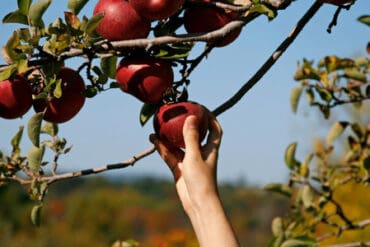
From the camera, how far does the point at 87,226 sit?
2303 cm

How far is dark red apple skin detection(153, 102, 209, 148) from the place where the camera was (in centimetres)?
107

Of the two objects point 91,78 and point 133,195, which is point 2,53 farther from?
point 133,195

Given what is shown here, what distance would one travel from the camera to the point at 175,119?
1.06m

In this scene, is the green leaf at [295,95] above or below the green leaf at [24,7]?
below

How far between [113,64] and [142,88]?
0.22ft

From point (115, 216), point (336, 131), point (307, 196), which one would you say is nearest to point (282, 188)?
point (307, 196)

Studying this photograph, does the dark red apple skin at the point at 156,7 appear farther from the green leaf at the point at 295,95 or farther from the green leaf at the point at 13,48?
the green leaf at the point at 295,95

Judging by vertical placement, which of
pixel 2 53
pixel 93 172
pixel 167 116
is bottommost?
pixel 93 172

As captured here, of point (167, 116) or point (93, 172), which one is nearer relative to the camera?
point (167, 116)

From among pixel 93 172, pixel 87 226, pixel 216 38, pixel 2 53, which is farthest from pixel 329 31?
pixel 87 226

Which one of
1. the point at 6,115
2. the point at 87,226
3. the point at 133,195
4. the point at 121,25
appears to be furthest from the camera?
the point at 133,195

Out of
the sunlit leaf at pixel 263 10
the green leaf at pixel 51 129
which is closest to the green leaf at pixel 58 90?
the sunlit leaf at pixel 263 10

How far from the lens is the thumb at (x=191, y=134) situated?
1.06 meters

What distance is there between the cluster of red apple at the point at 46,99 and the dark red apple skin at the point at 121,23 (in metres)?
0.10
